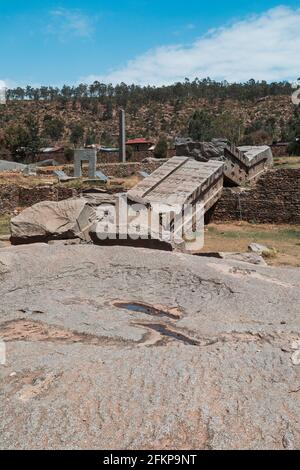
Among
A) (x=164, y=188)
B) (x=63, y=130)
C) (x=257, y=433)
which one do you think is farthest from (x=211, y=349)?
(x=63, y=130)

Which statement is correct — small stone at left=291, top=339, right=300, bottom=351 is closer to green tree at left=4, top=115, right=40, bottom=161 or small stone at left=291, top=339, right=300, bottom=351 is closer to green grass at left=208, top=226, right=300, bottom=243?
green grass at left=208, top=226, right=300, bottom=243

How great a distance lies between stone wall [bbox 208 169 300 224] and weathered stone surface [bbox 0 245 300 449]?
9.02 m

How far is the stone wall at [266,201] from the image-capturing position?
15.3 meters

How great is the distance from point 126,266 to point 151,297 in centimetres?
99

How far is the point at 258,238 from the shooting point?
42.0 feet

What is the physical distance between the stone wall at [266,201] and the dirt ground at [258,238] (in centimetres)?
38

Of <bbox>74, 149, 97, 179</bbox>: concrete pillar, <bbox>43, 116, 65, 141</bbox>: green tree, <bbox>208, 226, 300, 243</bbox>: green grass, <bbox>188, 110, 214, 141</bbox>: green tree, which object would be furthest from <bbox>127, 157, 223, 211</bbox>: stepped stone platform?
<bbox>43, 116, 65, 141</bbox>: green tree

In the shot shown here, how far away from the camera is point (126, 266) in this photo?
6.79m

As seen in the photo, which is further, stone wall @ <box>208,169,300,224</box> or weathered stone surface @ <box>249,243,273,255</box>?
stone wall @ <box>208,169,300,224</box>

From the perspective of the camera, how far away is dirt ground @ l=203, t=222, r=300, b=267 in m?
10.2

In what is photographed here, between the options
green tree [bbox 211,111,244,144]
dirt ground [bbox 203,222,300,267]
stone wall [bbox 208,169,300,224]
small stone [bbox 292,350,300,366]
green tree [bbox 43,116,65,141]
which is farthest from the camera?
green tree [bbox 43,116,65,141]

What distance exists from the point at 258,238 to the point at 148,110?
194ft

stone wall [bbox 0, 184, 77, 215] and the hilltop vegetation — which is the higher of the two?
the hilltop vegetation
